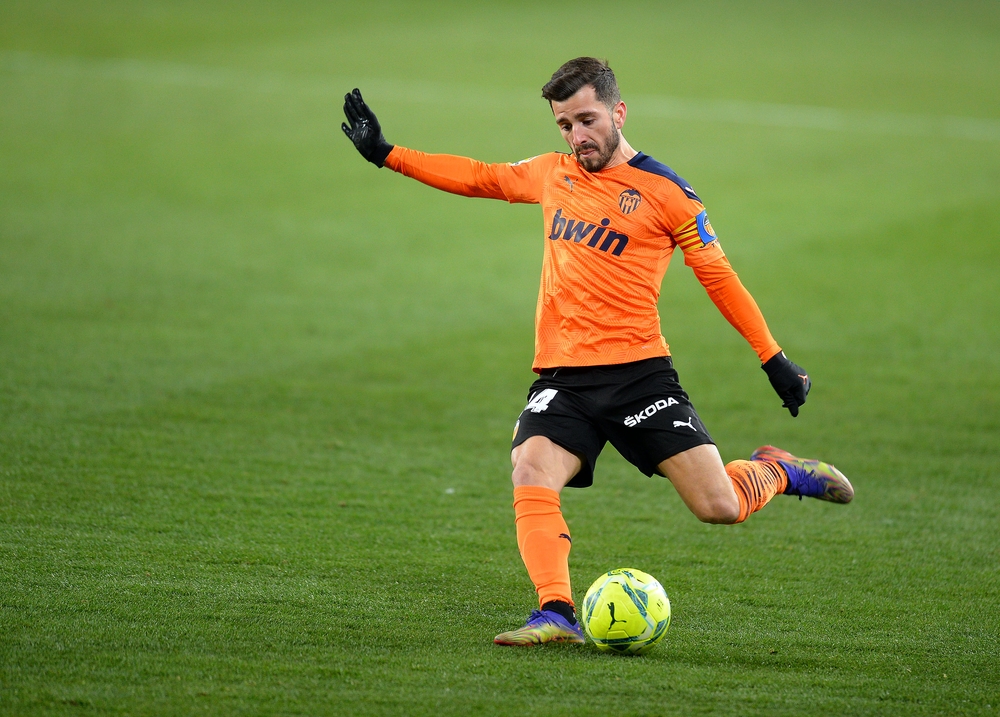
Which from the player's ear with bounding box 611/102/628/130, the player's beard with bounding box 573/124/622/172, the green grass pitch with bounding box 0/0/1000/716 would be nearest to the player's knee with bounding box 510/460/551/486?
the green grass pitch with bounding box 0/0/1000/716

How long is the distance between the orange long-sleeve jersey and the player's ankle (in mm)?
1014

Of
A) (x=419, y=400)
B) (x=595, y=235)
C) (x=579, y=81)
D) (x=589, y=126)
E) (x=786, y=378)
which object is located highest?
(x=579, y=81)

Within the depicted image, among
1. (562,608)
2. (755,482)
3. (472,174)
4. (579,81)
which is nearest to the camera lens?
(562,608)

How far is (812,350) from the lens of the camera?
1120 centimetres

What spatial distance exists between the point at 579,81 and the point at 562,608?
85.9 inches

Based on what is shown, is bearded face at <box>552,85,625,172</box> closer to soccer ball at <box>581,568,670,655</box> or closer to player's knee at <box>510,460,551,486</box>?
player's knee at <box>510,460,551,486</box>

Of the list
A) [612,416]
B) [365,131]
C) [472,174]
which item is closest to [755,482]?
[612,416]

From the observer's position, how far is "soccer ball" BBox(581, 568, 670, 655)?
14.7 feet

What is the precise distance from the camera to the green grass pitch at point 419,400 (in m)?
4.38

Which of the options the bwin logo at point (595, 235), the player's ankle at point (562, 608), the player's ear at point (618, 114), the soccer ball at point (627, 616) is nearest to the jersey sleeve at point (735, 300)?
the bwin logo at point (595, 235)

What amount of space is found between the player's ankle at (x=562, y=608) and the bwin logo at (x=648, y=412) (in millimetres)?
812

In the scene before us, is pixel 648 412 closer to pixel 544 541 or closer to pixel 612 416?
pixel 612 416

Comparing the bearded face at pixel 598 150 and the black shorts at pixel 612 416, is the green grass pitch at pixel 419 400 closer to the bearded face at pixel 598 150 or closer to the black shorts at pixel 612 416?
the black shorts at pixel 612 416

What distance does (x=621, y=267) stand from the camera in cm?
499
